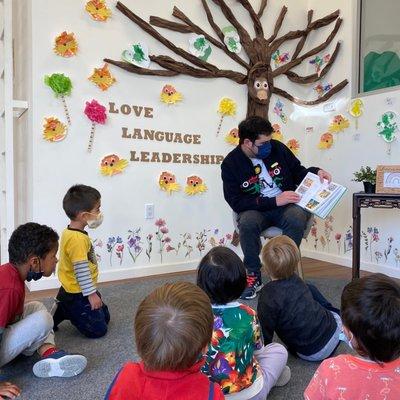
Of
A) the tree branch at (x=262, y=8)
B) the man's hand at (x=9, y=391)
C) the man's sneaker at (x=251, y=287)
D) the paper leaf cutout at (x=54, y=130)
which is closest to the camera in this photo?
the man's hand at (x=9, y=391)

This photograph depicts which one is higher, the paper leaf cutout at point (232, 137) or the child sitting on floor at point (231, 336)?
the paper leaf cutout at point (232, 137)

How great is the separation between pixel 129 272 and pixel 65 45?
145 centimetres

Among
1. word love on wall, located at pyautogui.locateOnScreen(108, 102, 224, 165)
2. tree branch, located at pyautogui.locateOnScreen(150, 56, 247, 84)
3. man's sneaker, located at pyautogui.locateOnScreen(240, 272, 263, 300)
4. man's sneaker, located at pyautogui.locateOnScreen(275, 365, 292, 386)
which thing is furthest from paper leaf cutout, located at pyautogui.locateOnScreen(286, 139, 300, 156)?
man's sneaker, located at pyautogui.locateOnScreen(275, 365, 292, 386)

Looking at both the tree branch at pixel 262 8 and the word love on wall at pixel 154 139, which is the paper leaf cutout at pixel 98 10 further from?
the tree branch at pixel 262 8

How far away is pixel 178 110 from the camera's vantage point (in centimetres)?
275

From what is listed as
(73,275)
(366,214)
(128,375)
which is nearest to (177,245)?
(73,275)

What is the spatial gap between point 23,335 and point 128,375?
77 cm

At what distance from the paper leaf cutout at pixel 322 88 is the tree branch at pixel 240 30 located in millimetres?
609

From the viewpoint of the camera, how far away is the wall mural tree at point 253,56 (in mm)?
2639

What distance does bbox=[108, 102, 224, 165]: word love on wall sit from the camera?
2557 mm

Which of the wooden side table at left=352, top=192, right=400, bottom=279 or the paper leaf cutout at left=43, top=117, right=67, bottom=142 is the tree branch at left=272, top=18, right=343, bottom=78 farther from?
the paper leaf cutout at left=43, top=117, right=67, bottom=142

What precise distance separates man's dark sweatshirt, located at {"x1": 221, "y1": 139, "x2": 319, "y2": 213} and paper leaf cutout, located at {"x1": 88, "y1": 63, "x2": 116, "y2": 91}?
0.87 metres

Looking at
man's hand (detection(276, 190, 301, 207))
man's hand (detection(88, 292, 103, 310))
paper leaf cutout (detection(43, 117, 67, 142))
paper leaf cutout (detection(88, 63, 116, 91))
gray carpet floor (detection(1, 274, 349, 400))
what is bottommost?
gray carpet floor (detection(1, 274, 349, 400))

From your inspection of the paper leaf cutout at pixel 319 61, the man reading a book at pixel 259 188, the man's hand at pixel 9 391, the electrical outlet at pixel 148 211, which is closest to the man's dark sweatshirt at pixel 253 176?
the man reading a book at pixel 259 188
